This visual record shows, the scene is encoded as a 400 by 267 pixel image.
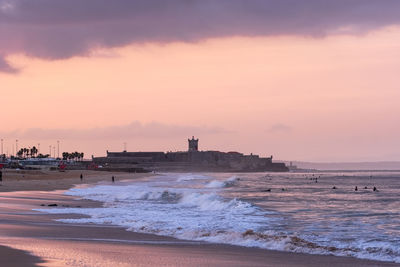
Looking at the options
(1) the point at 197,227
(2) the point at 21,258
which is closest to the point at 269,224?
(1) the point at 197,227

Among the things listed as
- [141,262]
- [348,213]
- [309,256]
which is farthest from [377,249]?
[348,213]

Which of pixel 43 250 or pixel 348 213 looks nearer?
pixel 43 250

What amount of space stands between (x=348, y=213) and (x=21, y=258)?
23565mm

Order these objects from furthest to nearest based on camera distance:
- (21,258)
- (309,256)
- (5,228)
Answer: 1. (5,228)
2. (309,256)
3. (21,258)

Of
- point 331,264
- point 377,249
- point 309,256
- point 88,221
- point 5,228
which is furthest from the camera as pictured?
point 88,221

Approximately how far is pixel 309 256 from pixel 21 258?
7821mm

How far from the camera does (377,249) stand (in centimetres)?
1873

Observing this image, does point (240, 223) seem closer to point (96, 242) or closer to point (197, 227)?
point (197, 227)

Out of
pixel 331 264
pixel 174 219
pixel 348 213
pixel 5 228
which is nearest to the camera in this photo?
pixel 331 264

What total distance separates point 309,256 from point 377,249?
2676 mm

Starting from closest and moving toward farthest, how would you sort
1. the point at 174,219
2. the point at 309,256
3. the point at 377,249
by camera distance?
the point at 309,256, the point at 377,249, the point at 174,219

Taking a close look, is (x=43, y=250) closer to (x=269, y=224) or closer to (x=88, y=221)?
(x=88, y=221)

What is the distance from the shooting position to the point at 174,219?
28.4m

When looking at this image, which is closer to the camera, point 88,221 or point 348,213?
point 88,221
